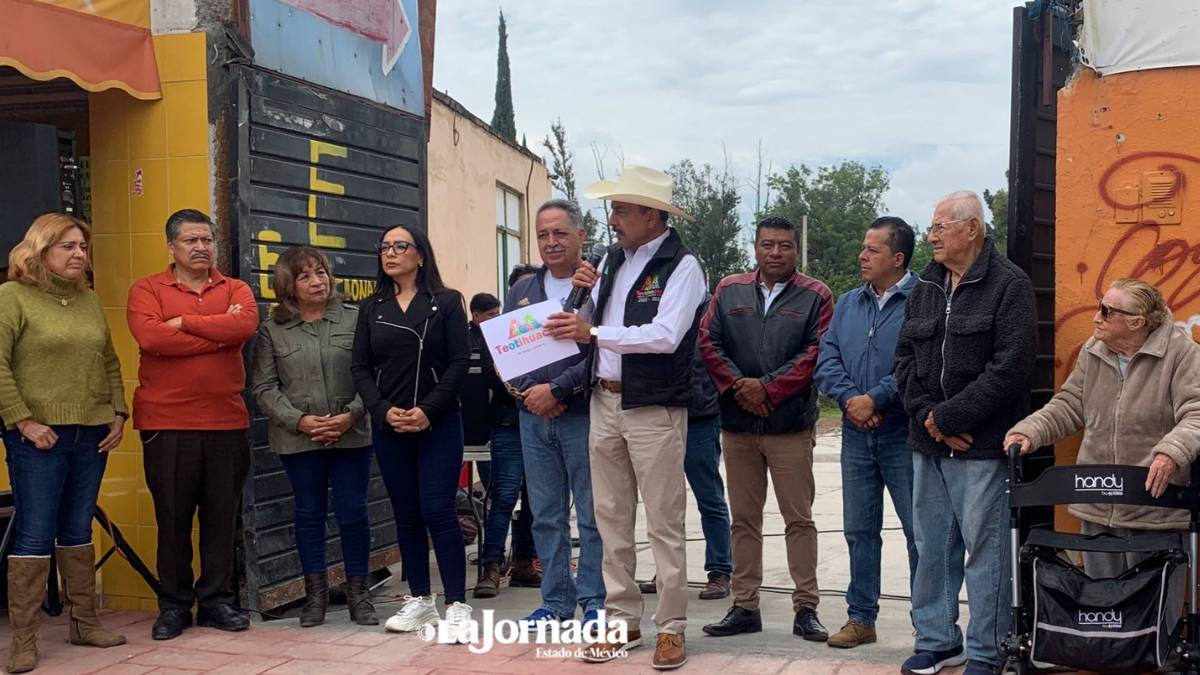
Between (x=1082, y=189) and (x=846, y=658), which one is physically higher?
(x=1082, y=189)

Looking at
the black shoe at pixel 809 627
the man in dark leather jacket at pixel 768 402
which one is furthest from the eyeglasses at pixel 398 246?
the black shoe at pixel 809 627

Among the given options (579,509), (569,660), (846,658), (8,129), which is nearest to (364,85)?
(8,129)

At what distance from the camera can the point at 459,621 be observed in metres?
5.64

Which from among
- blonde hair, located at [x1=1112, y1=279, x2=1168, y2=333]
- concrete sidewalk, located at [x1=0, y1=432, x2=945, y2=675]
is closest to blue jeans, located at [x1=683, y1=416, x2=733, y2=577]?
concrete sidewalk, located at [x1=0, y1=432, x2=945, y2=675]

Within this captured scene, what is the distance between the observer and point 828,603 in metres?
6.43

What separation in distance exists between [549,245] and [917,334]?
5.91 ft

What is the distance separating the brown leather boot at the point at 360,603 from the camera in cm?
597

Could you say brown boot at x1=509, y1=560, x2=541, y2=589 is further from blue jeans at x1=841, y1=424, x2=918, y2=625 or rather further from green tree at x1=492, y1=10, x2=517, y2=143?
green tree at x1=492, y1=10, x2=517, y2=143

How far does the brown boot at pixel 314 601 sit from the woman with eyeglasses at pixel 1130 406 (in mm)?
3417

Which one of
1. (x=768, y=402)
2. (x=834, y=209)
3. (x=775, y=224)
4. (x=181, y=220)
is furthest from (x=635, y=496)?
(x=834, y=209)

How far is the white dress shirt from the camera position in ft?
16.4

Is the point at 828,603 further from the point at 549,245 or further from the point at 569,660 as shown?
the point at 549,245

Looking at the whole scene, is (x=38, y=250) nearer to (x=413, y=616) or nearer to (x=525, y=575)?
(x=413, y=616)


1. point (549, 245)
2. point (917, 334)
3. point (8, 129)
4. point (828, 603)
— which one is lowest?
point (828, 603)
